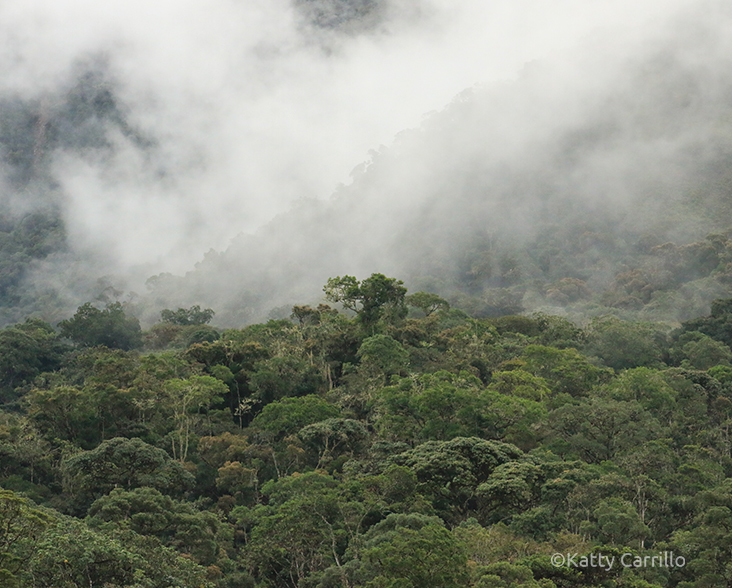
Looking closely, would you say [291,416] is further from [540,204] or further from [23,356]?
[540,204]

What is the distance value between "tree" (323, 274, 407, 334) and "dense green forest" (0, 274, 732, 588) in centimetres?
16

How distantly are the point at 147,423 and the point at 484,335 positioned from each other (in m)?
25.9

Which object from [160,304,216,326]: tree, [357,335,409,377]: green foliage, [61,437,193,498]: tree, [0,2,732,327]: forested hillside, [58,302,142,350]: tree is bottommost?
[61,437,193,498]: tree

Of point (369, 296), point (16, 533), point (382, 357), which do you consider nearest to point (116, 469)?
point (16, 533)

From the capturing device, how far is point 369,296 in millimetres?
54188

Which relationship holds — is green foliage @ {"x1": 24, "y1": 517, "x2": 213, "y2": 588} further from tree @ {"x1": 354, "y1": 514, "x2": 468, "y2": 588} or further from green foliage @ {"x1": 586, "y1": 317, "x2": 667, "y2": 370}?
green foliage @ {"x1": 586, "y1": 317, "x2": 667, "y2": 370}

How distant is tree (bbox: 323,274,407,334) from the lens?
53.1 meters

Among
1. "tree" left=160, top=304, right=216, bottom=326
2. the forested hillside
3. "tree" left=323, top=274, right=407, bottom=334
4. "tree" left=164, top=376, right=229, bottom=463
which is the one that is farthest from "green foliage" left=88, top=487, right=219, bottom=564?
the forested hillside

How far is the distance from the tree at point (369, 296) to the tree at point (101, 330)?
1094 inches

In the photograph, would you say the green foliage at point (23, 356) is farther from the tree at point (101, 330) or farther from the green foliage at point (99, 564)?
the green foliage at point (99, 564)

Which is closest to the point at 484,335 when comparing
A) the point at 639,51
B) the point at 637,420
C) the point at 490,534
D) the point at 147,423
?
the point at 637,420

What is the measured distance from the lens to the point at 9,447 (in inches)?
1420

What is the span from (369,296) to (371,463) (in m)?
20.3

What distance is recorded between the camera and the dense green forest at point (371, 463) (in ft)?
74.7
